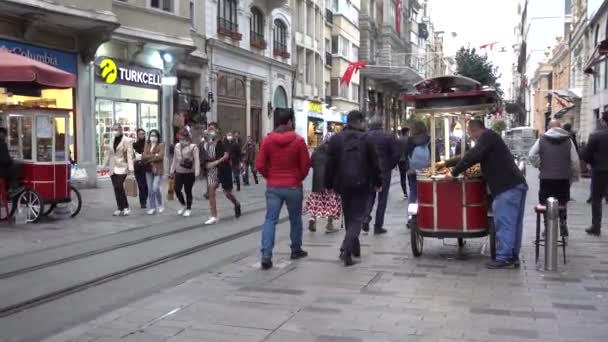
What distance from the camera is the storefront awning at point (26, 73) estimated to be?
37.1 feet

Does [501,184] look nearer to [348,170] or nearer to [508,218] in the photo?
[508,218]

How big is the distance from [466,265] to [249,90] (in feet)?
79.1

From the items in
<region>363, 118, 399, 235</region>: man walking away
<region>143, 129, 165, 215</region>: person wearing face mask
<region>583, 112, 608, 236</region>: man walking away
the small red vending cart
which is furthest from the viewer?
<region>143, 129, 165, 215</region>: person wearing face mask

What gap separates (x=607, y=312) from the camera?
569 centimetres

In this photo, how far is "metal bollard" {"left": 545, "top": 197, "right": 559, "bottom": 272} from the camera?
7.28m

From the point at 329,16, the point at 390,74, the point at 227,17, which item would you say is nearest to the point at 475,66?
the point at 390,74

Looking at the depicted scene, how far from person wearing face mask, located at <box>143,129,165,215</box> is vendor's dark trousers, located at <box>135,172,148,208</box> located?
60cm

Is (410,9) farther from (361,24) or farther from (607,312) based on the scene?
(607,312)

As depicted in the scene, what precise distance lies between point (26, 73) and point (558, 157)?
8.70 meters

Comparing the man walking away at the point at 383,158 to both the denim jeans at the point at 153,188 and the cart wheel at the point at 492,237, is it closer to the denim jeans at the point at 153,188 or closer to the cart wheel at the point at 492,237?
the cart wheel at the point at 492,237

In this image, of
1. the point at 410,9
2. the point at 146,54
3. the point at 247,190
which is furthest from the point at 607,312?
the point at 410,9

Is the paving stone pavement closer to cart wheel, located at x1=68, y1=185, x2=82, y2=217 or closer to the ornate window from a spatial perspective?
cart wheel, located at x1=68, y1=185, x2=82, y2=217

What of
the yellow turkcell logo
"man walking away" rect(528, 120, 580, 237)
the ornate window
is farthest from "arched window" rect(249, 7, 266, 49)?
"man walking away" rect(528, 120, 580, 237)

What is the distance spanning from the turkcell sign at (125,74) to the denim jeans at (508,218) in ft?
51.7
